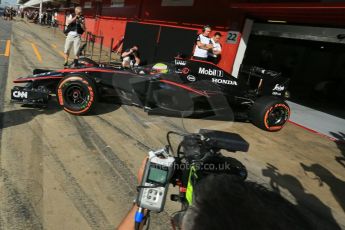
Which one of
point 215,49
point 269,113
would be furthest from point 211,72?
point 215,49

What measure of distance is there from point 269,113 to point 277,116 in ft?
1.03

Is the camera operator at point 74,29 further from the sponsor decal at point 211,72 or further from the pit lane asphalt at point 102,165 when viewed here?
the sponsor decal at point 211,72

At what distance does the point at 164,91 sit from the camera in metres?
5.95

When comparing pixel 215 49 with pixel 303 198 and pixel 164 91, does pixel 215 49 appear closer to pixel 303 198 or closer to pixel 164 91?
pixel 164 91

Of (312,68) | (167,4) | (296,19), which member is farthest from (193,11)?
(312,68)

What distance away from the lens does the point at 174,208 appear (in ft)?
10.8

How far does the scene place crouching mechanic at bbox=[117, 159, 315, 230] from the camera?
2.81ft

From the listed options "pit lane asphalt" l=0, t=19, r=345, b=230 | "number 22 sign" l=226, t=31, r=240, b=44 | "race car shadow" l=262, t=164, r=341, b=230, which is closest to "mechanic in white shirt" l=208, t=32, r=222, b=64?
"number 22 sign" l=226, t=31, r=240, b=44

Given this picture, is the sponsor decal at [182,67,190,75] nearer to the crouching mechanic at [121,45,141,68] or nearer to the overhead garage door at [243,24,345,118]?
the crouching mechanic at [121,45,141,68]

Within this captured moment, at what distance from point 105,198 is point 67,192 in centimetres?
38

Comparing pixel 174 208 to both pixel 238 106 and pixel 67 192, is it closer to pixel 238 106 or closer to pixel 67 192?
pixel 67 192

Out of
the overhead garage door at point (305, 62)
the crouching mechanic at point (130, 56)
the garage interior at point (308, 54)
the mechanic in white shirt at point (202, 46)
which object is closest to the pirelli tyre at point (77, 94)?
the mechanic in white shirt at point (202, 46)

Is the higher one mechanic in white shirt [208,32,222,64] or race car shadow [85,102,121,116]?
mechanic in white shirt [208,32,222,64]

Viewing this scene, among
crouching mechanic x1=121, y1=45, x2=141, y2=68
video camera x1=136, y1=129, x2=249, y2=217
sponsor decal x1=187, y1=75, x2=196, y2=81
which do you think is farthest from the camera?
crouching mechanic x1=121, y1=45, x2=141, y2=68
